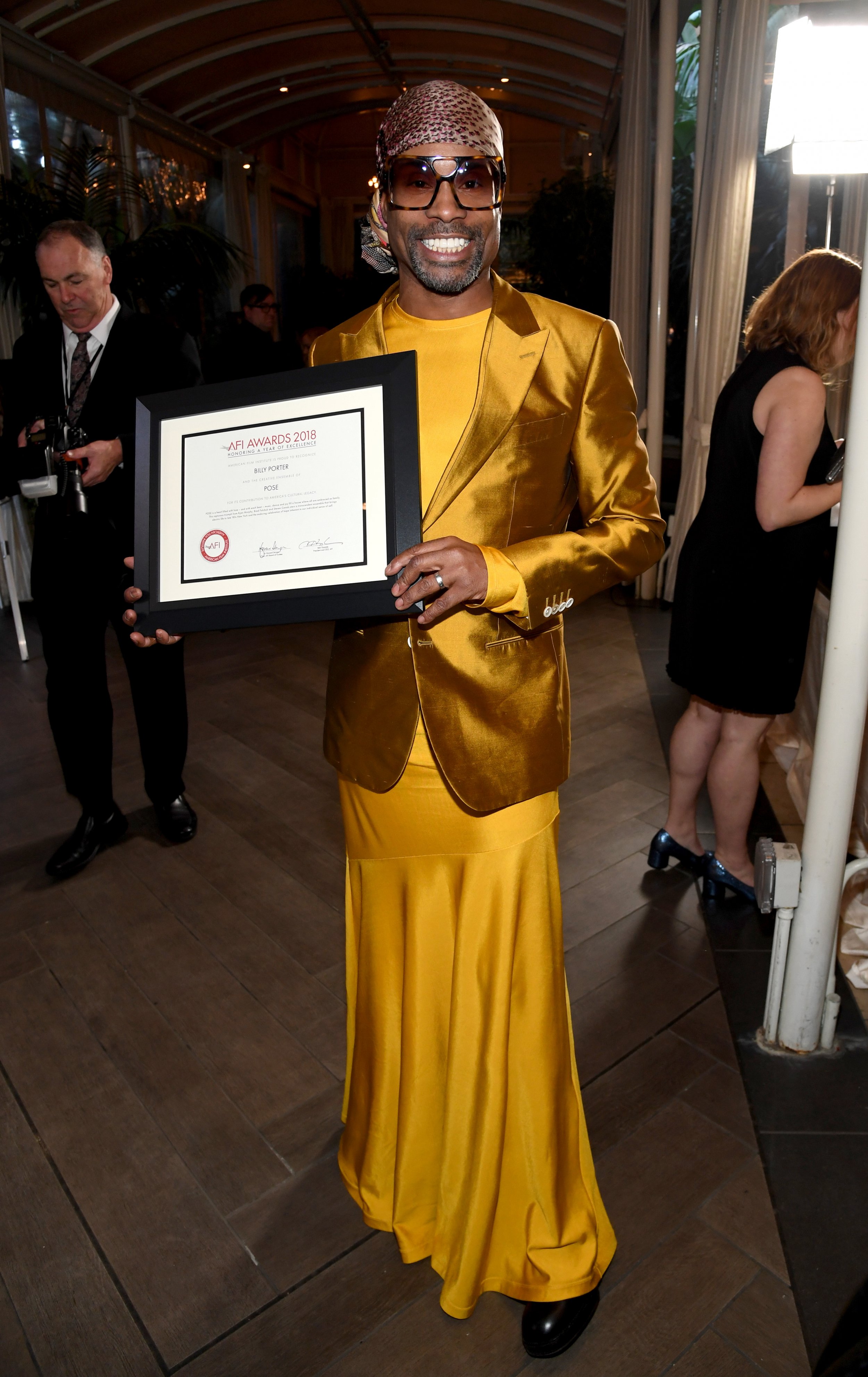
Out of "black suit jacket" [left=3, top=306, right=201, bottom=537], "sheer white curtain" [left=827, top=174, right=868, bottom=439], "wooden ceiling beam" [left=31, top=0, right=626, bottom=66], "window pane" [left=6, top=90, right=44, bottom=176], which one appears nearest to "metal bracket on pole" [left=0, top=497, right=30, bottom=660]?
"black suit jacket" [left=3, top=306, right=201, bottom=537]

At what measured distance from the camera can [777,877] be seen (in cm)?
202

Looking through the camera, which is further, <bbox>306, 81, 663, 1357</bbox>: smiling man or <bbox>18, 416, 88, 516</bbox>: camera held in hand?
<bbox>18, 416, 88, 516</bbox>: camera held in hand

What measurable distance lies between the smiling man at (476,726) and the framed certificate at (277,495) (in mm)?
100

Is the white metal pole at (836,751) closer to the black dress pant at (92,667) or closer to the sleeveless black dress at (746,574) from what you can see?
the sleeveless black dress at (746,574)

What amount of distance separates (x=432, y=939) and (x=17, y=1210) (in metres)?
1.10

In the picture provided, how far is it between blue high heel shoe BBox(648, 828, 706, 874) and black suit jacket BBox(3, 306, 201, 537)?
1930mm

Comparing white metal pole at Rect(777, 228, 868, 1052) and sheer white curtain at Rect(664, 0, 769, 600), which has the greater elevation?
sheer white curtain at Rect(664, 0, 769, 600)

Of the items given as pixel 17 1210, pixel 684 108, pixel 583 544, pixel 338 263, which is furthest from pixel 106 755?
pixel 338 263

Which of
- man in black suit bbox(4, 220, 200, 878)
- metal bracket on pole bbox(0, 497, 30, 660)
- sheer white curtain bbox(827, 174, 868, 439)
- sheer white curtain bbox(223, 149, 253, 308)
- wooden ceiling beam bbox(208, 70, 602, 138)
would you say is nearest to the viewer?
man in black suit bbox(4, 220, 200, 878)

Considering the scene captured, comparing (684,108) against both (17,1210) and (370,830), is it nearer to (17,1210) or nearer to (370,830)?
(370,830)

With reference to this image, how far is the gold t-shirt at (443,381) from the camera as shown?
1.29 meters

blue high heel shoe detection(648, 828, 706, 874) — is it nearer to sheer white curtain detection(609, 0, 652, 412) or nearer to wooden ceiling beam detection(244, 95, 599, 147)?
sheer white curtain detection(609, 0, 652, 412)
